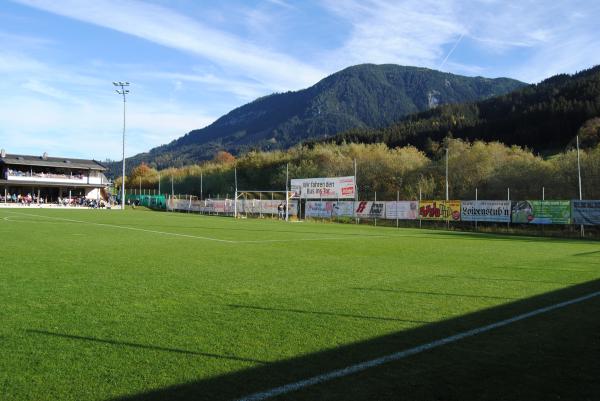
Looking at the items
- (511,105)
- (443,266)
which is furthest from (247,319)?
(511,105)

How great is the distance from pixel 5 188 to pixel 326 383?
89.5 metres

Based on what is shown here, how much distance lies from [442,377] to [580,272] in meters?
9.70

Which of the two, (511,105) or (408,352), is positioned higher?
(511,105)

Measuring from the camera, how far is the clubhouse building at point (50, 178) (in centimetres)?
7955

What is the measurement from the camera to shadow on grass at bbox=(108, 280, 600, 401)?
438 cm

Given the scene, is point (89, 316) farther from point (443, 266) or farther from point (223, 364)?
point (443, 266)

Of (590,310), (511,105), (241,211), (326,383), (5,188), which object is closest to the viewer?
(326,383)

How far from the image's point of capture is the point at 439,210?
36594mm

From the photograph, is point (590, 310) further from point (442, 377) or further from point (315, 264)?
point (315, 264)

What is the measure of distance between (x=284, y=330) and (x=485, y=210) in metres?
30.6

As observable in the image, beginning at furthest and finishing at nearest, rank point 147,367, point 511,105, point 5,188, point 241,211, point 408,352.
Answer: point 511,105 < point 5,188 < point 241,211 < point 408,352 < point 147,367

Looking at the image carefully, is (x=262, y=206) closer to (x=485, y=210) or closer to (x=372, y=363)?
(x=485, y=210)

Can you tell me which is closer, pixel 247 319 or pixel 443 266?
pixel 247 319

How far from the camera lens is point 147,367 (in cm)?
493
